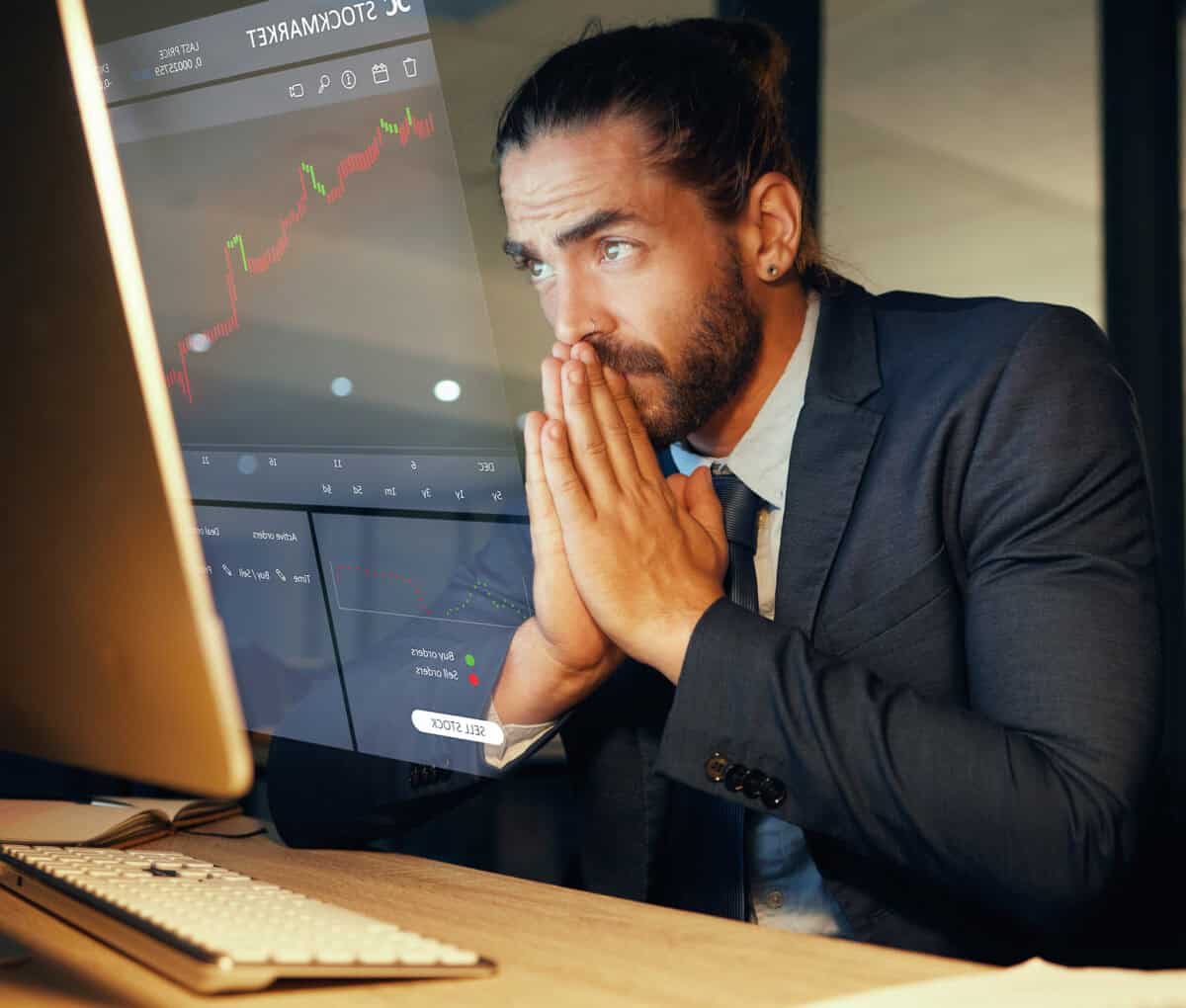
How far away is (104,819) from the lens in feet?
3.80

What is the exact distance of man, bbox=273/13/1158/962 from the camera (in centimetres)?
97

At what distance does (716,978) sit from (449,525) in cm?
65

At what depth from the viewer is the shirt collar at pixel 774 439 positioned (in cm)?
132

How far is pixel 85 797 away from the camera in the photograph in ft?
4.93

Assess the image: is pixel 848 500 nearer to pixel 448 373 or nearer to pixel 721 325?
pixel 721 325

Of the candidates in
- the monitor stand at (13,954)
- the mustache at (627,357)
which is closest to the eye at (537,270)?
the mustache at (627,357)

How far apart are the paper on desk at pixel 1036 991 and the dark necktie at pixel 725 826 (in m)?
0.58

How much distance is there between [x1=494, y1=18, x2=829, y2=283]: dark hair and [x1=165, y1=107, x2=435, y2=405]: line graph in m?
0.21

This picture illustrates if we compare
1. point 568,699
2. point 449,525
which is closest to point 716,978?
point 568,699

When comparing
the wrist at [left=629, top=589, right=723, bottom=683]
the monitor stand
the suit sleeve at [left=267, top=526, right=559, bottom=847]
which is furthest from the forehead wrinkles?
the monitor stand

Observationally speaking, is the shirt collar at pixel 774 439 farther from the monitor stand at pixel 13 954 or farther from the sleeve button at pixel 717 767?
the monitor stand at pixel 13 954

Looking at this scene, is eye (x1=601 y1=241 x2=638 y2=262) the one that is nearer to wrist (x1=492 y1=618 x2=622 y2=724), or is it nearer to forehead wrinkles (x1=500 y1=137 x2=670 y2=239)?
forehead wrinkles (x1=500 y1=137 x2=670 y2=239)

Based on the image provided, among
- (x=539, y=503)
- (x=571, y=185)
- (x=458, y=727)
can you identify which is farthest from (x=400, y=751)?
(x=571, y=185)

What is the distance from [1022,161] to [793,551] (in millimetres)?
1228
